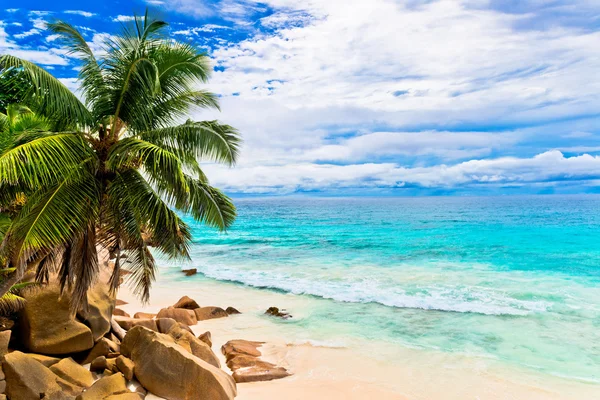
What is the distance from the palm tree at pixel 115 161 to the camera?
7.36 meters

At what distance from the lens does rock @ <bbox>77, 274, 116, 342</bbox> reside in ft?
32.1

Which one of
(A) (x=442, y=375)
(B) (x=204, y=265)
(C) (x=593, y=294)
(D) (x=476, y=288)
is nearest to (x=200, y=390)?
(A) (x=442, y=375)

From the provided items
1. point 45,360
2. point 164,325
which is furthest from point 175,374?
point 164,325

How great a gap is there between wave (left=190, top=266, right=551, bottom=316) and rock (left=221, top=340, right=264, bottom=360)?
770 cm

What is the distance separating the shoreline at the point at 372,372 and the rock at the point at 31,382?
3489 millimetres

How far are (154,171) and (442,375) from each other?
9.06m

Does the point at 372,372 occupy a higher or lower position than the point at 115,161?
lower

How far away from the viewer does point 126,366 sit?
8812mm

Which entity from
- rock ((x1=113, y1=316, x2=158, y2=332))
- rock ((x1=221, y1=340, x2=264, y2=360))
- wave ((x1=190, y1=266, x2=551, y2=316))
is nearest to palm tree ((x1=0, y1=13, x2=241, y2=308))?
rock ((x1=113, y1=316, x2=158, y2=332))

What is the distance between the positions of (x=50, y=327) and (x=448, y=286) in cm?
1911

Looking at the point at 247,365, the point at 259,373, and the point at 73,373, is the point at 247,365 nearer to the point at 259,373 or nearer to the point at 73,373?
the point at 259,373

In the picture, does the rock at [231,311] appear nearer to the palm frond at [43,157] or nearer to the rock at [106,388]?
the rock at [106,388]

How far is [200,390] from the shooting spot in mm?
8469

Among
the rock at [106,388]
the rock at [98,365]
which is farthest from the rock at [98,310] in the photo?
the rock at [106,388]
